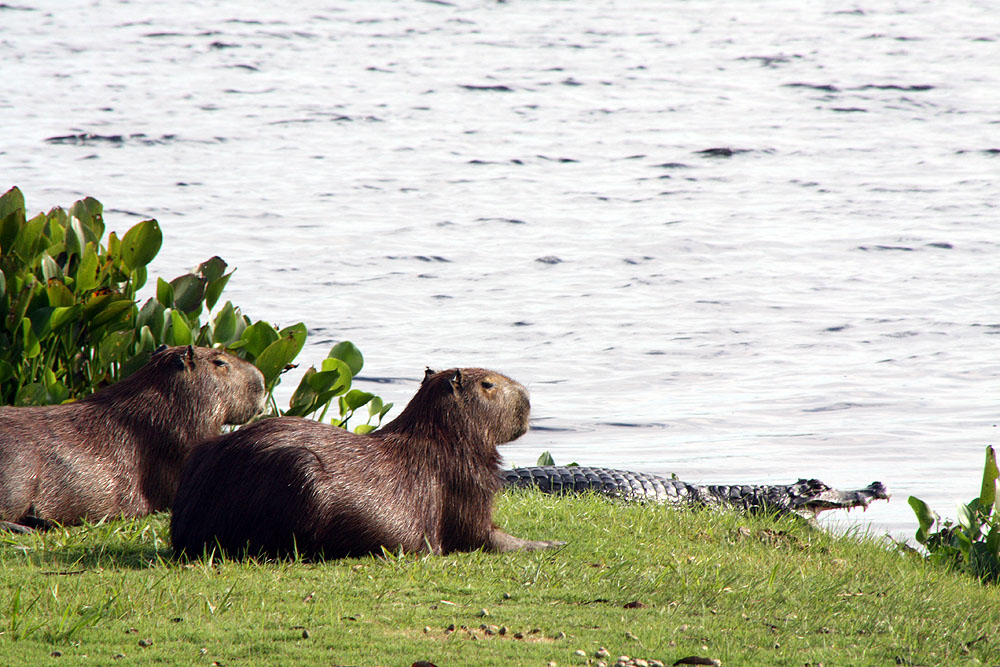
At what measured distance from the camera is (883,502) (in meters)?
10.5

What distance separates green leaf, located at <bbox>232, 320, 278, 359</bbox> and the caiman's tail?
201 cm

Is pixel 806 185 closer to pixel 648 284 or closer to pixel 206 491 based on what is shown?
pixel 648 284

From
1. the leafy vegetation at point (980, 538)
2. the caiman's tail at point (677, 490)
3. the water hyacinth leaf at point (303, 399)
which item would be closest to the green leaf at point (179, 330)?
the water hyacinth leaf at point (303, 399)

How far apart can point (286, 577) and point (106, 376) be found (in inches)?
104

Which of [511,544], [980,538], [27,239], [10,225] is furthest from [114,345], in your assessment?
[980,538]

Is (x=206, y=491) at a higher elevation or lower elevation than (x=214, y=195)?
higher

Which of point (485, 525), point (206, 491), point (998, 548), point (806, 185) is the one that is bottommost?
point (806, 185)

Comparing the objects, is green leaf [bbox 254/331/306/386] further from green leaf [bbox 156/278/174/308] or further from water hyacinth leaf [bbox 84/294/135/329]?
water hyacinth leaf [bbox 84/294/135/329]

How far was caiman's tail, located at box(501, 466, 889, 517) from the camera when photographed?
831 cm

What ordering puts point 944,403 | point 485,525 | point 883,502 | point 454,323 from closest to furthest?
point 485,525, point 883,502, point 944,403, point 454,323

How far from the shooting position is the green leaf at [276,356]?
6684 millimetres

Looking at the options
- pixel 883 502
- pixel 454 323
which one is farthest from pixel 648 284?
pixel 883 502

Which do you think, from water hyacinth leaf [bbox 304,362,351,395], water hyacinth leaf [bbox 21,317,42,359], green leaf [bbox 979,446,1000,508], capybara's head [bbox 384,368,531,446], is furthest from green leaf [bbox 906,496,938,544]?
water hyacinth leaf [bbox 21,317,42,359]

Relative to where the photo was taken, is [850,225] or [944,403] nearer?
[944,403]
